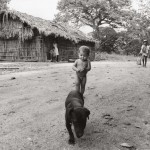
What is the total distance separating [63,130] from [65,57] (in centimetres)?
2128

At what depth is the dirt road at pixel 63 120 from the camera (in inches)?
164

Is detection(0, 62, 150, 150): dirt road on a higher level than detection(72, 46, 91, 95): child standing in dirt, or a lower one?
lower

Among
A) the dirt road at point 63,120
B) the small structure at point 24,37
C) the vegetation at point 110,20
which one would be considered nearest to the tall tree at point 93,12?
the vegetation at point 110,20

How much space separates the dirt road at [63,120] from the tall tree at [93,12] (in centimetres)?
3358

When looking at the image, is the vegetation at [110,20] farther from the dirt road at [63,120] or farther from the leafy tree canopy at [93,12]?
the dirt road at [63,120]

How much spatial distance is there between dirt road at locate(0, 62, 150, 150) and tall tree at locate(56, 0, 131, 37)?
3358 centimetres

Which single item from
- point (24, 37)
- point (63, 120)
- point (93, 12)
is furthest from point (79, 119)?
point (93, 12)

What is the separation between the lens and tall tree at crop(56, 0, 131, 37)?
4034 cm

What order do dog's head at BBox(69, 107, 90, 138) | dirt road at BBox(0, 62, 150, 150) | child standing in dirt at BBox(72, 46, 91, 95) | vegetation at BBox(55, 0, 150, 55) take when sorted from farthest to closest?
vegetation at BBox(55, 0, 150, 55)
child standing in dirt at BBox(72, 46, 91, 95)
dirt road at BBox(0, 62, 150, 150)
dog's head at BBox(69, 107, 90, 138)

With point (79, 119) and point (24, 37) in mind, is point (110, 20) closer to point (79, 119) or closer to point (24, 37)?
point (24, 37)

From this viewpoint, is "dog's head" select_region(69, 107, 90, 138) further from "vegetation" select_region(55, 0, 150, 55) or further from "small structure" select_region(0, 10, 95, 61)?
"vegetation" select_region(55, 0, 150, 55)

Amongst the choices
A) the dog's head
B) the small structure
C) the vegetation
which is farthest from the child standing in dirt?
the vegetation

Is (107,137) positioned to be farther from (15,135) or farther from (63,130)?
(15,135)

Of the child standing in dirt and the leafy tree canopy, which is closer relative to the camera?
the child standing in dirt
